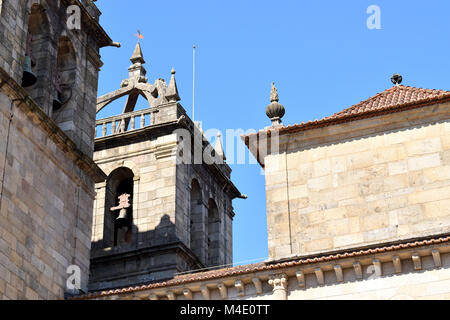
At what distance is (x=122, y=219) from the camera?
99.4ft

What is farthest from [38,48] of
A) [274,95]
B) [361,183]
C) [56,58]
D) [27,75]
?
[361,183]

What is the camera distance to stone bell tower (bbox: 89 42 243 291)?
94.9ft

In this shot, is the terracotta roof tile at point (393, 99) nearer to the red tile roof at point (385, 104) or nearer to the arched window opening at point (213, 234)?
the red tile roof at point (385, 104)

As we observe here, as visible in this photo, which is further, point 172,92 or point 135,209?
point 172,92

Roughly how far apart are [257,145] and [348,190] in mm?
2487

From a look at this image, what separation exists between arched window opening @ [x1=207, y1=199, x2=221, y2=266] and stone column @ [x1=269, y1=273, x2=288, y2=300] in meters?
11.8

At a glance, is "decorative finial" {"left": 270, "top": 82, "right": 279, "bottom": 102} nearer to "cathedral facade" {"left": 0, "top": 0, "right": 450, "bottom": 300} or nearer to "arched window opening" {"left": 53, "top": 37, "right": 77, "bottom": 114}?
"cathedral facade" {"left": 0, "top": 0, "right": 450, "bottom": 300}

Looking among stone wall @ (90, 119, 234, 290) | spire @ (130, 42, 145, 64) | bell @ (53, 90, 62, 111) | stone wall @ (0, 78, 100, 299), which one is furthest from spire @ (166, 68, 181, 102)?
stone wall @ (0, 78, 100, 299)

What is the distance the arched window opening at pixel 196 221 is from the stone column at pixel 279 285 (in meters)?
10.9

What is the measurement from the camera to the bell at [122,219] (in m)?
30.3

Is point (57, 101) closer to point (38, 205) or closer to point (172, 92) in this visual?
point (38, 205)

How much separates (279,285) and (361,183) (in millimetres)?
3389
